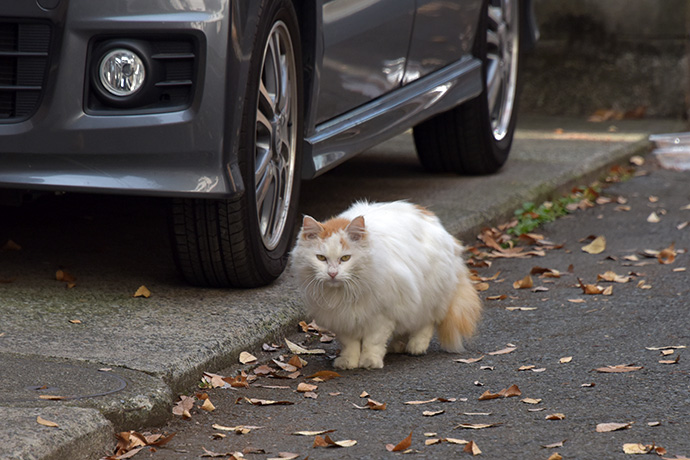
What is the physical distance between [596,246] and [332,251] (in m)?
2.46

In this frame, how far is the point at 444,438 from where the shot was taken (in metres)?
3.02

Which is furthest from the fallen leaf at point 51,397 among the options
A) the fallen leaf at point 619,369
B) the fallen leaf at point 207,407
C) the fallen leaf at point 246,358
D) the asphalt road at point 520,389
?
the fallen leaf at point 619,369

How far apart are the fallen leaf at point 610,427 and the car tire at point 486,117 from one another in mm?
3510

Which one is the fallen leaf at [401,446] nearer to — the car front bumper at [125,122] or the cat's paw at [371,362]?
the cat's paw at [371,362]

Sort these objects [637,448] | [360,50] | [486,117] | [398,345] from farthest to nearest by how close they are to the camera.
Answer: [486,117]
[360,50]
[398,345]
[637,448]

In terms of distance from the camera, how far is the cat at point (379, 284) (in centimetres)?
360

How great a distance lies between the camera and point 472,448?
291cm

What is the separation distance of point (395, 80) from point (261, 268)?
1542mm

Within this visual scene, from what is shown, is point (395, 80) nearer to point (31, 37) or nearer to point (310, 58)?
point (310, 58)

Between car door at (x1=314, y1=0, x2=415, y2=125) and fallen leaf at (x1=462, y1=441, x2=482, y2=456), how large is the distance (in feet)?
6.44

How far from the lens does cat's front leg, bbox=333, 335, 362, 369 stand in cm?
372

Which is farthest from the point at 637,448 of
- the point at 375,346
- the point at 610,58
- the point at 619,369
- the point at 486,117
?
the point at 610,58

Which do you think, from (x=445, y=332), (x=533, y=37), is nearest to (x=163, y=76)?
(x=445, y=332)

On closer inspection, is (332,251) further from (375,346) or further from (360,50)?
(360,50)
